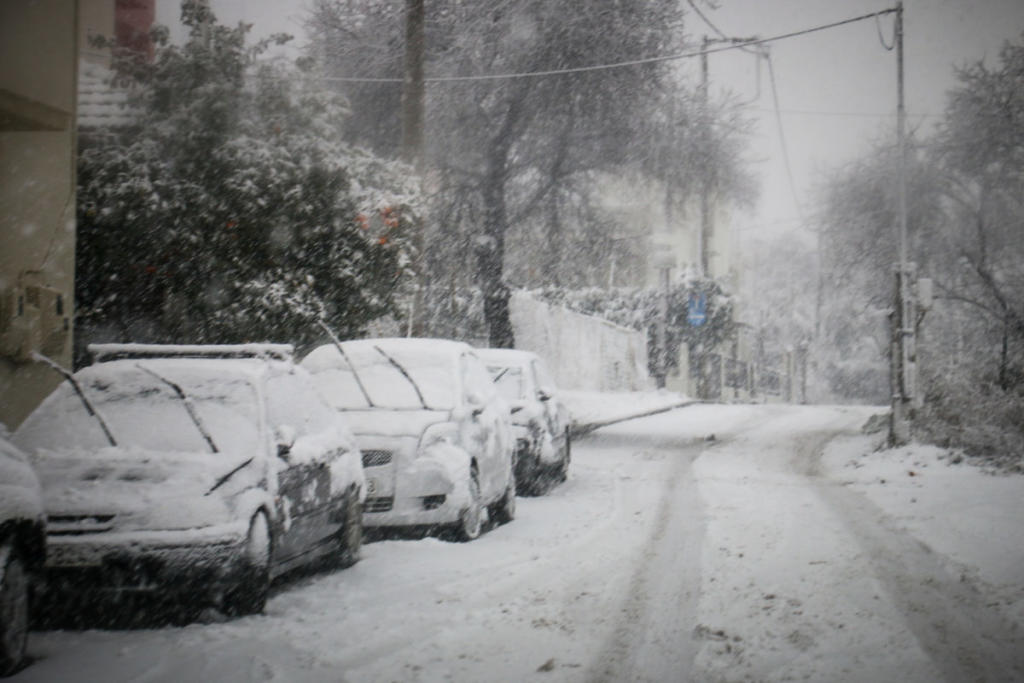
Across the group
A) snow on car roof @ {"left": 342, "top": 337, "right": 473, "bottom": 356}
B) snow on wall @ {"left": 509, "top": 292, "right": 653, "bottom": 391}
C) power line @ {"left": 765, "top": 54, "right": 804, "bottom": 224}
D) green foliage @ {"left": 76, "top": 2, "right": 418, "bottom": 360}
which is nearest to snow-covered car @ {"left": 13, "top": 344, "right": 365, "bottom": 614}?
snow on car roof @ {"left": 342, "top": 337, "right": 473, "bottom": 356}

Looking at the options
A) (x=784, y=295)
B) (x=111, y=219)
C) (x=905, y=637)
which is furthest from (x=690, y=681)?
(x=784, y=295)

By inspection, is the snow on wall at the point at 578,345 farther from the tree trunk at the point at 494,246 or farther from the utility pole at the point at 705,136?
the tree trunk at the point at 494,246

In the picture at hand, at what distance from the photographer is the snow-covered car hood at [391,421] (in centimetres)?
1012

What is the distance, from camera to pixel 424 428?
402 inches

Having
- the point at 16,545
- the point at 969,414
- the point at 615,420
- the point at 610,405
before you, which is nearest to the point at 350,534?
the point at 16,545

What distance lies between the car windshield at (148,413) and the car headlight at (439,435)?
2421 millimetres

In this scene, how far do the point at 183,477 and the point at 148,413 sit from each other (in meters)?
0.72

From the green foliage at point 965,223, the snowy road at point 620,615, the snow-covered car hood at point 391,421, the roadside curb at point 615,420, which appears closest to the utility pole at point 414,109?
the snowy road at point 620,615

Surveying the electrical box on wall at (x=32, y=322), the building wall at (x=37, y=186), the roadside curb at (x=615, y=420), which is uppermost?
the building wall at (x=37, y=186)

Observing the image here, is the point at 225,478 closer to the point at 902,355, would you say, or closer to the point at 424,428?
the point at 424,428

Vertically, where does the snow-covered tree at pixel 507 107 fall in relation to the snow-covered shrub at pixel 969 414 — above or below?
above

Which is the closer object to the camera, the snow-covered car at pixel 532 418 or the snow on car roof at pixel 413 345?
the snow on car roof at pixel 413 345

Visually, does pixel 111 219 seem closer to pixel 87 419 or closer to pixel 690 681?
pixel 87 419

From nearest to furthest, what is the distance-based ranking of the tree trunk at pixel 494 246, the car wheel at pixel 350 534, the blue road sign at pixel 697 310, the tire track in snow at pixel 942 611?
the tire track in snow at pixel 942 611 < the car wheel at pixel 350 534 < the tree trunk at pixel 494 246 < the blue road sign at pixel 697 310
